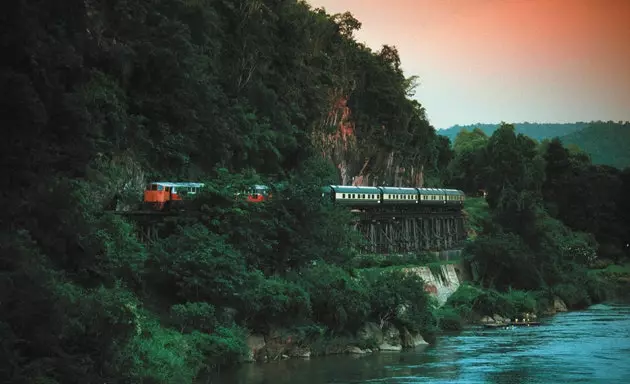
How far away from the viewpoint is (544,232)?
3004 inches

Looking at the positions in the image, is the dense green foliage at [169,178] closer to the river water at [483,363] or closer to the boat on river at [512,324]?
the river water at [483,363]

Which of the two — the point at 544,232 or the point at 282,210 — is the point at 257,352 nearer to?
the point at 282,210

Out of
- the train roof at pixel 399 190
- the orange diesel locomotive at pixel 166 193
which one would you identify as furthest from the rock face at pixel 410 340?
the train roof at pixel 399 190

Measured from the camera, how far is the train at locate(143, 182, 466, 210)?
4662 cm

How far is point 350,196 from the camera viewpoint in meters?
64.4

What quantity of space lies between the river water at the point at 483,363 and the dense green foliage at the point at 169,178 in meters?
2.61

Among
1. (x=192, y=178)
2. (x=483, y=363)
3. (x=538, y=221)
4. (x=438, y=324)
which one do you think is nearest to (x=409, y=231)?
(x=538, y=221)

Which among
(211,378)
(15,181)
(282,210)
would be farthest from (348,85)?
(15,181)

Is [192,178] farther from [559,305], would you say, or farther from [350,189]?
[559,305]

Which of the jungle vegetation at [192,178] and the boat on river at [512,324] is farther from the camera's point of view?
the boat on river at [512,324]

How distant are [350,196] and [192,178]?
14663mm

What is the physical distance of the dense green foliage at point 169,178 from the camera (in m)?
24.2

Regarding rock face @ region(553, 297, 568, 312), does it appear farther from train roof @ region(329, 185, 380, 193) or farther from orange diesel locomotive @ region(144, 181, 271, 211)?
orange diesel locomotive @ region(144, 181, 271, 211)

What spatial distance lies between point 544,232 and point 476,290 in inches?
704
